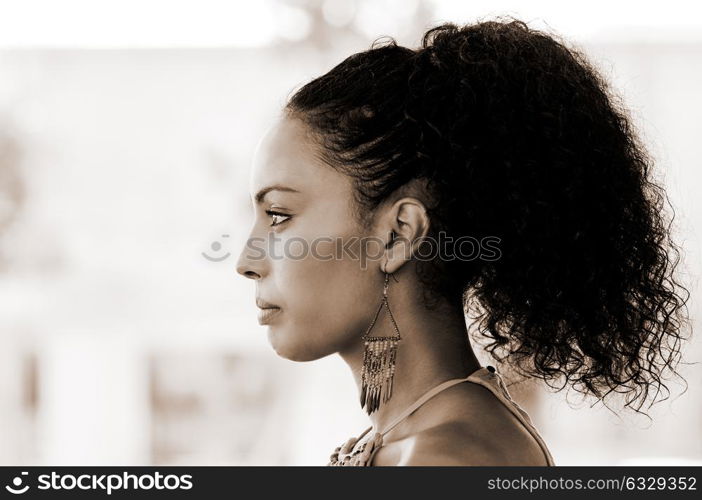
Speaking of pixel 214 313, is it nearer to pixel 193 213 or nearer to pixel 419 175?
pixel 193 213

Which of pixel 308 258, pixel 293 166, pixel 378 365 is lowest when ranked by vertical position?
pixel 378 365

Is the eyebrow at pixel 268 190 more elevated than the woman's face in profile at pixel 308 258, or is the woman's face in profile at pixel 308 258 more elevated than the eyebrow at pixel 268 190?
the eyebrow at pixel 268 190

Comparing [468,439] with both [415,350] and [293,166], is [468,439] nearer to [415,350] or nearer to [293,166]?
[415,350]

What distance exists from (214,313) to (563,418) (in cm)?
182

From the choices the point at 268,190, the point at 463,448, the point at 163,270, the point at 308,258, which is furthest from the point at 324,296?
the point at 163,270

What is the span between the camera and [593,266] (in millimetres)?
1212

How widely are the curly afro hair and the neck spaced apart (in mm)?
34

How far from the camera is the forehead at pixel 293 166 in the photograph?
1.19 m

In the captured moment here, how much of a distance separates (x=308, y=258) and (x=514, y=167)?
0.27m

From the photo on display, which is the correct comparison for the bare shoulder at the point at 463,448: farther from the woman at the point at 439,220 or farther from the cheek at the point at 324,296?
the cheek at the point at 324,296

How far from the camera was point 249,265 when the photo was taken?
1.22 meters

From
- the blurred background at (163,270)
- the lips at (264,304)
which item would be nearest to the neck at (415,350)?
the lips at (264,304)

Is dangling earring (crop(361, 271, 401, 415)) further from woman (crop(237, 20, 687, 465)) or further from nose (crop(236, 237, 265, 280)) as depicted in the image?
nose (crop(236, 237, 265, 280))
